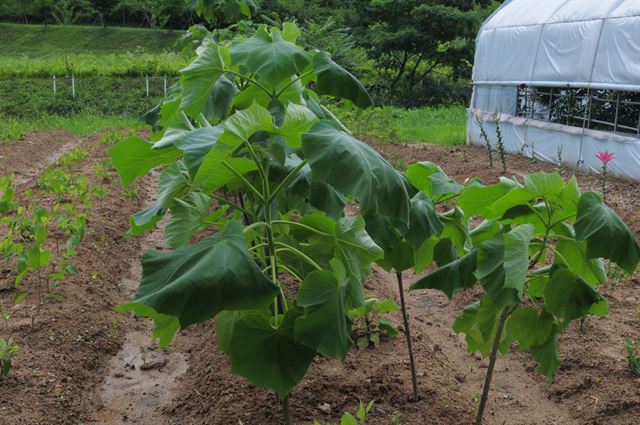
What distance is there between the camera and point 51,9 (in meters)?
44.8

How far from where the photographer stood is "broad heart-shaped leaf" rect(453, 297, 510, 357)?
2.29 m

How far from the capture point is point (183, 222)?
220 cm

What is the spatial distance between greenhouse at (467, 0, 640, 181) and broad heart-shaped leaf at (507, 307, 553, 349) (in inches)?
239

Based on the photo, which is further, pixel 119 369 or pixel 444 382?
pixel 119 369

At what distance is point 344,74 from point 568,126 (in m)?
8.77

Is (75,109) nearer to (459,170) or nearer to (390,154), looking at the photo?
(390,154)

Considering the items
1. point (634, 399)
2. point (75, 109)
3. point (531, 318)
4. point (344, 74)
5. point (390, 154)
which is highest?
point (344, 74)

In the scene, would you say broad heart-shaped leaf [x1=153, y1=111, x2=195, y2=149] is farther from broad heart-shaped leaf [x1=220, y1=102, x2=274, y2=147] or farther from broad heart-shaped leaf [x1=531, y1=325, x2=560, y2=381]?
broad heart-shaped leaf [x1=531, y1=325, x2=560, y2=381]

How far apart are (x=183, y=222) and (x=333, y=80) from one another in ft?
2.34

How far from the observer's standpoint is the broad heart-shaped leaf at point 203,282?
1.56 metres

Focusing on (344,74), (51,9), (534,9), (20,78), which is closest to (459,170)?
(534,9)

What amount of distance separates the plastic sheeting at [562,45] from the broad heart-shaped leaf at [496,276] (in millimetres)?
7671

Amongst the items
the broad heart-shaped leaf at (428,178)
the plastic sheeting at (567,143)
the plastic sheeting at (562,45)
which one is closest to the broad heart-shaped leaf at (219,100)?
the broad heart-shaped leaf at (428,178)

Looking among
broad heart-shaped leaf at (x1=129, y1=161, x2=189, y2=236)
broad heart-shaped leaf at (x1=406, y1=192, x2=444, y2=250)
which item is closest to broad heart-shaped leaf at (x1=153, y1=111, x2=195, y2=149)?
broad heart-shaped leaf at (x1=129, y1=161, x2=189, y2=236)
